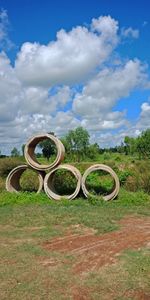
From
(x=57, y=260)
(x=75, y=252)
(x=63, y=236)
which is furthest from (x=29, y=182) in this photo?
(x=57, y=260)

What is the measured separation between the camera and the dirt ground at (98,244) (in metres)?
5.30

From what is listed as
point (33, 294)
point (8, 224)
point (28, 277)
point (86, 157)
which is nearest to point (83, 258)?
point (28, 277)

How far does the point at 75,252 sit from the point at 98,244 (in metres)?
0.51

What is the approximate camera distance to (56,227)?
760 cm

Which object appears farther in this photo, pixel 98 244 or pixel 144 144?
pixel 144 144

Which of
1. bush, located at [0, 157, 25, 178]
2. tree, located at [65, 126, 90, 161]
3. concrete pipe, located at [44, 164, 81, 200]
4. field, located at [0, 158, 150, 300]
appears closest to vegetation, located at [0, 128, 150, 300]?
field, located at [0, 158, 150, 300]

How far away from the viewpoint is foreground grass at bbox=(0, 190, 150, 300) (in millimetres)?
4344

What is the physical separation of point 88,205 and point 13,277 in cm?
562

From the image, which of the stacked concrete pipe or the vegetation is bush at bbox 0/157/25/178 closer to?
the vegetation

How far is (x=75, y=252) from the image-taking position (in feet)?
19.1

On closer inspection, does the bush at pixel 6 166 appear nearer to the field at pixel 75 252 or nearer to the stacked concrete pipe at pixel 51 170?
the stacked concrete pipe at pixel 51 170

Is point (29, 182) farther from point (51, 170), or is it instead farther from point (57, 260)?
point (57, 260)

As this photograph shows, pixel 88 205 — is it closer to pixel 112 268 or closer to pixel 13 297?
pixel 112 268

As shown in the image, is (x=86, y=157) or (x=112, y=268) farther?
(x=86, y=157)
